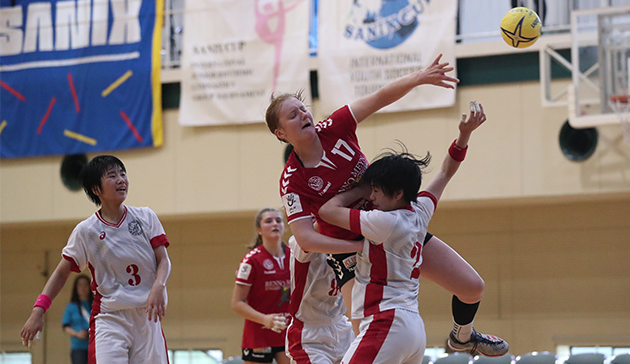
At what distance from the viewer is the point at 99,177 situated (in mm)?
4305

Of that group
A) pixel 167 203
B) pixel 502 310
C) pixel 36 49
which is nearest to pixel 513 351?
pixel 502 310

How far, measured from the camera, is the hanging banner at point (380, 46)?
30.2 ft

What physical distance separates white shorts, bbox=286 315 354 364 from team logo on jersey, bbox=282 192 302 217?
0.87 m

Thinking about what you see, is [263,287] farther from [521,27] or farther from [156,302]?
[521,27]

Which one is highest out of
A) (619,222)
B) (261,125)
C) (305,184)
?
(261,125)

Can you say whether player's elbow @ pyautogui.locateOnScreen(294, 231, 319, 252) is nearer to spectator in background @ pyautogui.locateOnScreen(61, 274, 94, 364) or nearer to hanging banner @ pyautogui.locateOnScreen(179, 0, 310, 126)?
hanging banner @ pyautogui.locateOnScreen(179, 0, 310, 126)

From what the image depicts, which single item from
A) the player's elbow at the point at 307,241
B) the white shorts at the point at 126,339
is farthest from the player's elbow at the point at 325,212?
the white shorts at the point at 126,339

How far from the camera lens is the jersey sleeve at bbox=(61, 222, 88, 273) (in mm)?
4320

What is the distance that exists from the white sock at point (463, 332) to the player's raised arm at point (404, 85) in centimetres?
130

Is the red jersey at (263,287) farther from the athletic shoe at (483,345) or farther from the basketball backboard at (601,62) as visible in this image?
the basketball backboard at (601,62)

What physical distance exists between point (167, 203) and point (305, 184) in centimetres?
699

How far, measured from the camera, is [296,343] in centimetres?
430

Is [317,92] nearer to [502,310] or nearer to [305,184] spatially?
[502,310]

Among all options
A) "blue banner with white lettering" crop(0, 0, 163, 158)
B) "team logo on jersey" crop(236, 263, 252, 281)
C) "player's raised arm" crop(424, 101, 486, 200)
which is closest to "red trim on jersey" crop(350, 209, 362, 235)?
"player's raised arm" crop(424, 101, 486, 200)
